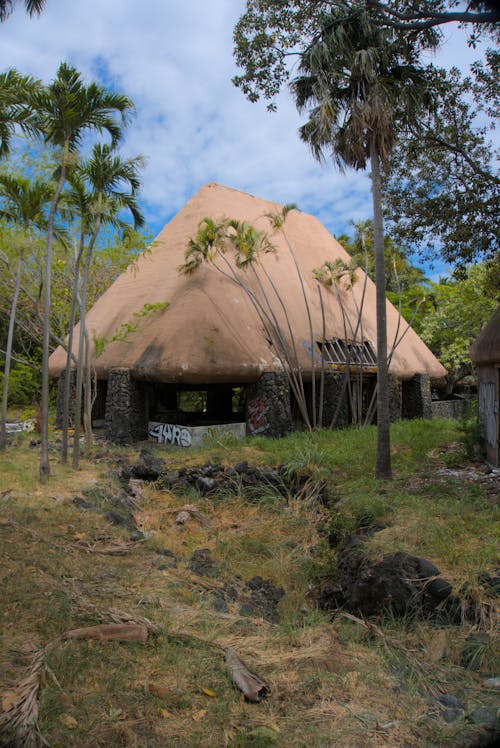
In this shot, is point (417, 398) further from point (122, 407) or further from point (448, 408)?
point (122, 407)

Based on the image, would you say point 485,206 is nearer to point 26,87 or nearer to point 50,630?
point 26,87

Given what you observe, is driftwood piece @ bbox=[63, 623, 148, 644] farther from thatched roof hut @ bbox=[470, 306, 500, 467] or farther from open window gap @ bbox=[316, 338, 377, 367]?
open window gap @ bbox=[316, 338, 377, 367]

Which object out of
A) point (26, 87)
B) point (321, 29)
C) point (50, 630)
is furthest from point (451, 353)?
point (50, 630)

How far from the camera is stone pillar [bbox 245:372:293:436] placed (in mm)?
16609

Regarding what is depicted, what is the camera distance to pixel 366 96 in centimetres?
1108

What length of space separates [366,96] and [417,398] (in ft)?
44.3

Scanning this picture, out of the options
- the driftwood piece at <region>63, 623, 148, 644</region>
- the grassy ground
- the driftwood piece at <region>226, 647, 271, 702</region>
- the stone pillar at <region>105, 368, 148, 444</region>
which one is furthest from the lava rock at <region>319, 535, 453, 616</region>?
the stone pillar at <region>105, 368, 148, 444</region>

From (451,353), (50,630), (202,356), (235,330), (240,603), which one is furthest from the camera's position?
(451,353)

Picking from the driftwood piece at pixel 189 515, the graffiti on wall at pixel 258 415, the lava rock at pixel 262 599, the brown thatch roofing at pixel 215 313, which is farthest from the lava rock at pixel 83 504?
the graffiti on wall at pixel 258 415

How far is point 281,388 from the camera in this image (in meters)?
16.8

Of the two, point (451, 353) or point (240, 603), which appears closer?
point (240, 603)

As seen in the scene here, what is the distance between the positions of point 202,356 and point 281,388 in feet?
9.11

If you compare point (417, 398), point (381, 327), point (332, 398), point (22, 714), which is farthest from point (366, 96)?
point (417, 398)

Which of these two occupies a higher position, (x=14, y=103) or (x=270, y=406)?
(x=14, y=103)
